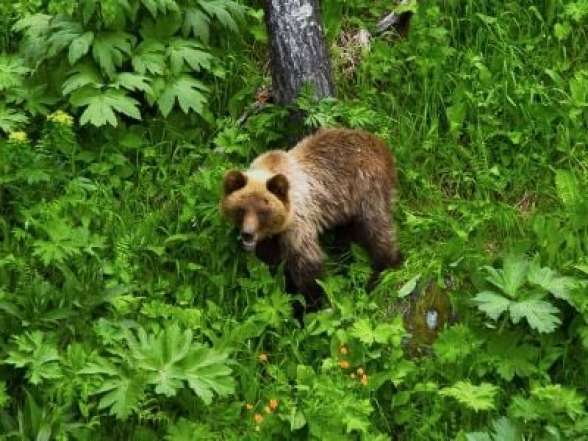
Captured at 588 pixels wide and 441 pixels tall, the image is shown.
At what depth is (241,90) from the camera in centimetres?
788

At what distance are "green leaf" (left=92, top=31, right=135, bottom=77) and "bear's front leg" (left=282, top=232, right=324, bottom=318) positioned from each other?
1.67m

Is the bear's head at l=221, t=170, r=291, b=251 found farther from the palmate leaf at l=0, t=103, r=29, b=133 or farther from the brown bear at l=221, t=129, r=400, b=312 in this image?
the palmate leaf at l=0, t=103, r=29, b=133

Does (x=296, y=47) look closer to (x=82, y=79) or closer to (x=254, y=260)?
(x=82, y=79)

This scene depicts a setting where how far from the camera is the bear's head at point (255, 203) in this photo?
21.6 feet

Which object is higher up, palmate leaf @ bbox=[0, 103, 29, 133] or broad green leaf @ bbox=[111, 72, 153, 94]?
broad green leaf @ bbox=[111, 72, 153, 94]

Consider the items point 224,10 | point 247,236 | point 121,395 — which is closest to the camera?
A: point 121,395

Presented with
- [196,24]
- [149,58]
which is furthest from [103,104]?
[196,24]

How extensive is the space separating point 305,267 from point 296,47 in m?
1.63

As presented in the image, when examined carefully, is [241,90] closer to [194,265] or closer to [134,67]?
[134,67]

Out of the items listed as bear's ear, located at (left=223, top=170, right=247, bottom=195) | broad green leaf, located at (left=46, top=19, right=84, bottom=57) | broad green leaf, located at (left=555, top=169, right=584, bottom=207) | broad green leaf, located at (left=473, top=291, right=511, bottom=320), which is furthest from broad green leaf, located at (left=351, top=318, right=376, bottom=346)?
broad green leaf, located at (left=46, top=19, right=84, bottom=57)

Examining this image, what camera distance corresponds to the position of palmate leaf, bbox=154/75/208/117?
7359 mm

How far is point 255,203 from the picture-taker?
259 inches

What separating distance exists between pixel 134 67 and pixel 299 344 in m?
2.27

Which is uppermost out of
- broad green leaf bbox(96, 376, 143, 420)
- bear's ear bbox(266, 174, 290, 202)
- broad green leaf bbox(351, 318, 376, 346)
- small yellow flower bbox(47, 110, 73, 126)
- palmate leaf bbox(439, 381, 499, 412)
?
small yellow flower bbox(47, 110, 73, 126)
